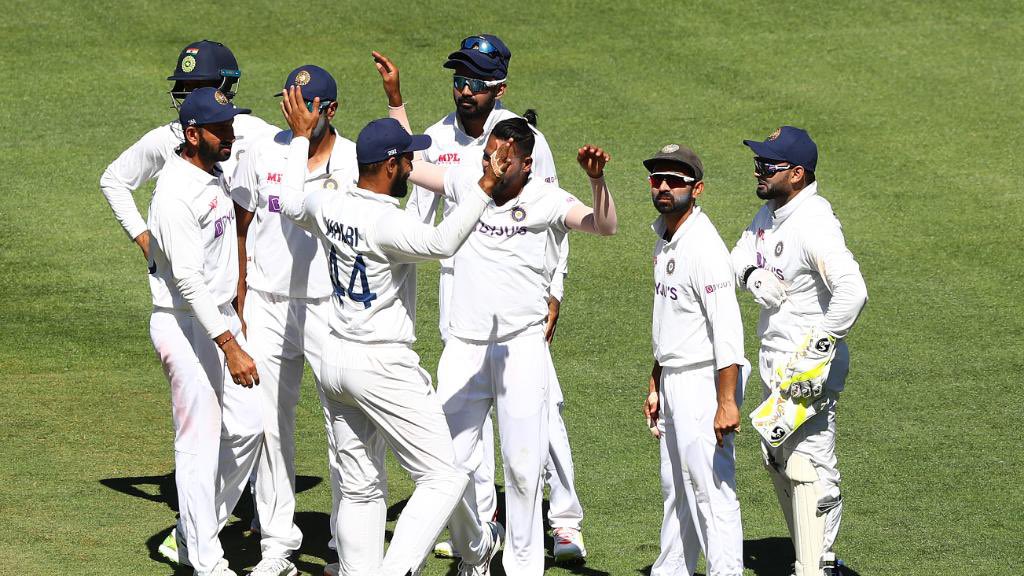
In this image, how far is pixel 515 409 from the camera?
22.9 ft

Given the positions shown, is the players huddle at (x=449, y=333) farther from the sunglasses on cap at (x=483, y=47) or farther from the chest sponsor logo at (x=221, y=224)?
the sunglasses on cap at (x=483, y=47)

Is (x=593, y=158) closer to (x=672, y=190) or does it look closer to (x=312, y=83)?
(x=672, y=190)

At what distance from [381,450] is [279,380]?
37.3 inches

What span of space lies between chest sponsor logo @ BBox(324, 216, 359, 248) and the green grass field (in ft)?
6.87

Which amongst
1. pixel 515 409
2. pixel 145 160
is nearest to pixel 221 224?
pixel 145 160

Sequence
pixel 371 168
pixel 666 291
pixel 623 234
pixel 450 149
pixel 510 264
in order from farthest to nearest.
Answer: pixel 623 234 → pixel 450 149 → pixel 510 264 → pixel 666 291 → pixel 371 168

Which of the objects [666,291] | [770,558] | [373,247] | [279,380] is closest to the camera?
[373,247]

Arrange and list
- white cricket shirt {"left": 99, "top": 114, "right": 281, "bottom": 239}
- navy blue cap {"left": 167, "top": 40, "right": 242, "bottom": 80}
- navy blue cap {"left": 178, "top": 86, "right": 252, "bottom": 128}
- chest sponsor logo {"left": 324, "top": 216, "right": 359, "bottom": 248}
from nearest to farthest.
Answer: chest sponsor logo {"left": 324, "top": 216, "right": 359, "bottom": 248}, navy blue cap {"left": 178, "top": 86, "right": 252, "bottom": 128}, navy blue cap {"left": 167, "top": 40, "right": 242, "bottom": 80}, white cricket shirt {"left": 99, "top": 114, "right": 281, "bottom": 239}

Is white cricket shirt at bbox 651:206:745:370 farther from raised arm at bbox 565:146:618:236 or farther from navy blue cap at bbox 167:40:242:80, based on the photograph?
navy blue cap at bbox 167:40:242:80

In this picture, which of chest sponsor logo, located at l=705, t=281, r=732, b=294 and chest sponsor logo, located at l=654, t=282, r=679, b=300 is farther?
chest sponsor logo, located at l=654, t=282, r=679, b=300

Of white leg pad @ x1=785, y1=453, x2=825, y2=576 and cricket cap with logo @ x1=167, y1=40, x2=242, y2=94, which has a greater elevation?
cricket cap with logo @ x1=167, y1=40, x2=242, y2=94

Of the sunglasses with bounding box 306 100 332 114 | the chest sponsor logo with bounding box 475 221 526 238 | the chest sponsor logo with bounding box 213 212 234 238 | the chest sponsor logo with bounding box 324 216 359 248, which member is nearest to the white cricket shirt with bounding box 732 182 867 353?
the chest sponsor logo with bounding box 475 221 526 238

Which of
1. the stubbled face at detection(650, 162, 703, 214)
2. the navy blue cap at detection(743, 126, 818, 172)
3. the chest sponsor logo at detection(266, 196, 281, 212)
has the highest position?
the navy blue cap at detection(743, 126, 818, 172)

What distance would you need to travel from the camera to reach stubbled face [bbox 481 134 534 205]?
6.72 m
